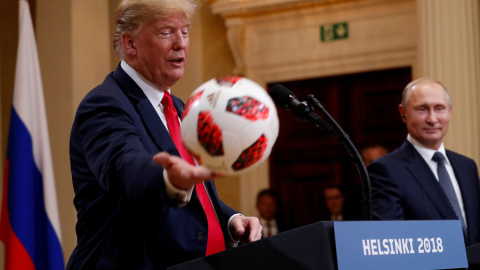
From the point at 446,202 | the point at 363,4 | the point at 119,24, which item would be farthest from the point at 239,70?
the point at 119,24

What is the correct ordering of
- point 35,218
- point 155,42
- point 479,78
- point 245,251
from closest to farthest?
point 245,251, point 155,42, point 35,218, point 479,78

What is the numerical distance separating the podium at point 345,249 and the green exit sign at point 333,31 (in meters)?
6.14

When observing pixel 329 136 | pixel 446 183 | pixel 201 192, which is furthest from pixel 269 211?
pixel 201 192

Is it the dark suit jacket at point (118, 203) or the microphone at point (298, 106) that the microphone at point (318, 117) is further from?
the dark suit jacket at point (118, 203)

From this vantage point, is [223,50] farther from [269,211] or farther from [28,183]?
[28,183]

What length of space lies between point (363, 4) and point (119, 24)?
591cm

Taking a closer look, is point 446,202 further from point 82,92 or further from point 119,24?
point 82,92

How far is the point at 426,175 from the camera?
12.6 feet

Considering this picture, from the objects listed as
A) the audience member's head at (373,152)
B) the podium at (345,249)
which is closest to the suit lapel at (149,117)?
the podium at (345,249)

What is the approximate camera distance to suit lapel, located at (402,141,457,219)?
370 cm

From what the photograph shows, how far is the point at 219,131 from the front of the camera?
1534 mm

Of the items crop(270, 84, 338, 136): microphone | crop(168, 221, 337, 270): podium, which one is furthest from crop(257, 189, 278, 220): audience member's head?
crop(168, 221, 337, 270): podium

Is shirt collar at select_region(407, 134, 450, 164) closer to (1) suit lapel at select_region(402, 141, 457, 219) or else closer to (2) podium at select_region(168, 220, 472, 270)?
(1) suit lapel at select_region(402, 141, 457, 219)

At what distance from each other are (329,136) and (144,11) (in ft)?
20.9
